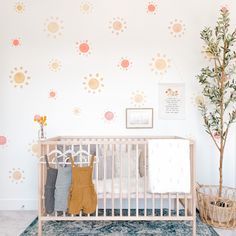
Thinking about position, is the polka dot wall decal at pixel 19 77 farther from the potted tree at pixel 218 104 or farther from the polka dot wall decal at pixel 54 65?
the potted tree at pixel 218 104

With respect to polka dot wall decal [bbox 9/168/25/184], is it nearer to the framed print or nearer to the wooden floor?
the wooden floor

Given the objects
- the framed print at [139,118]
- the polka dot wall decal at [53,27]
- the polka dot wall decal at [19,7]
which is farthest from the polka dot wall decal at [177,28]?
the polka dot wall decal at [19,7]

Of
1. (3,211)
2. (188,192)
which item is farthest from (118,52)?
(3,211)

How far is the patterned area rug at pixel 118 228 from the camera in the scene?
245 cm

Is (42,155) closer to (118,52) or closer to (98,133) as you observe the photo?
(98,133)

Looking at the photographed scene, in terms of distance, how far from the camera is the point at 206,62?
315cm

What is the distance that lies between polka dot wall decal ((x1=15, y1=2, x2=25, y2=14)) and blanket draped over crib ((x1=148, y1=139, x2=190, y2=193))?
7.38ft

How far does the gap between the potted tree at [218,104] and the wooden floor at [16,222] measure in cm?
18

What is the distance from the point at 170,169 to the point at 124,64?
4.61ft

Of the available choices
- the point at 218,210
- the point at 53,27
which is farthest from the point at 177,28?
the point at 218,210

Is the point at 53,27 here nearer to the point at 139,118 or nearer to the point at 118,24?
the point at 118,24

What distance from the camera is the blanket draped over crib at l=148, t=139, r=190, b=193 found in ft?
7.67

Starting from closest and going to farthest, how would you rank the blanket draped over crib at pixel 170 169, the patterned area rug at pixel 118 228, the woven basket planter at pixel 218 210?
the blanket draped over crib at pixel 170 169 → the patterned area rug at pixel 118 228 → the woven basket planter at pixel 218 210

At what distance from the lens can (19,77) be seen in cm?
315
